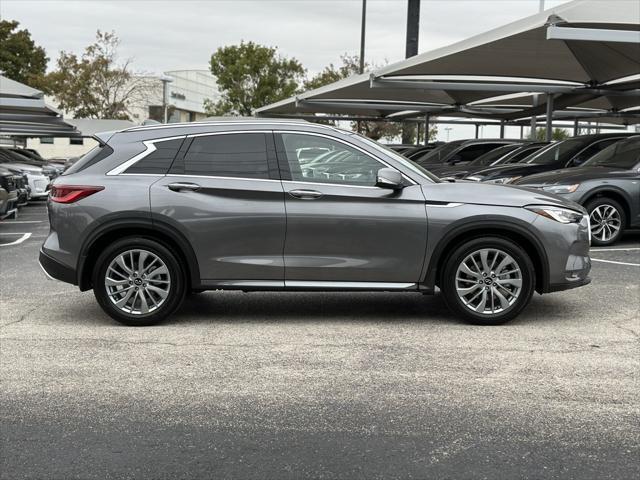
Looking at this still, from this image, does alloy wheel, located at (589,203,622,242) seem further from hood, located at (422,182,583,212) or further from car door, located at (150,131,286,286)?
car door, located at (150,131,286,286)

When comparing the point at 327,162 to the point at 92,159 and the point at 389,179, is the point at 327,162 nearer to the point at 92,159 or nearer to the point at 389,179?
the point at 389,179

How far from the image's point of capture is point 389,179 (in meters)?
6.43

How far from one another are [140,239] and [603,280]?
5.14m

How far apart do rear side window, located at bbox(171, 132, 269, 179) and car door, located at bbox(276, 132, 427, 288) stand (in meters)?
0.29

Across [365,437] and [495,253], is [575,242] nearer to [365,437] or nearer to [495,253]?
[495,253]

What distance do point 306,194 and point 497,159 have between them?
40.2 feet

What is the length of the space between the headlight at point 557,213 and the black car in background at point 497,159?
365 inches

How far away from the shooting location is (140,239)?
6.56 m

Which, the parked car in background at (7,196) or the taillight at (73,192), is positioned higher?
the taillight at (73,192)

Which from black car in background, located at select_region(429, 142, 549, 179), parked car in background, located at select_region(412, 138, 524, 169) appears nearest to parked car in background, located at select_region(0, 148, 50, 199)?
parked car in background, located at select_region(412, 138, 524, 169)

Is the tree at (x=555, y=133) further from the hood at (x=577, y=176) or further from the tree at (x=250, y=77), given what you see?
the hood at (x=577, y=176)

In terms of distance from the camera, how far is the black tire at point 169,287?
6547 mm

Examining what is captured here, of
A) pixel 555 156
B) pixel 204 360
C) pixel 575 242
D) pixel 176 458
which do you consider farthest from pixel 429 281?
pixel 555 156

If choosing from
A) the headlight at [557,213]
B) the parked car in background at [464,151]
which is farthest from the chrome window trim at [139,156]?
the parked car in background at [464,151]
